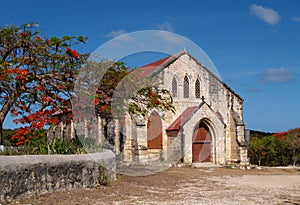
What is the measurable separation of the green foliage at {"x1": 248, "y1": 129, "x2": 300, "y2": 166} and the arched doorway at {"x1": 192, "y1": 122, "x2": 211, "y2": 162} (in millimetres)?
9024

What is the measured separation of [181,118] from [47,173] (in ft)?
51.4

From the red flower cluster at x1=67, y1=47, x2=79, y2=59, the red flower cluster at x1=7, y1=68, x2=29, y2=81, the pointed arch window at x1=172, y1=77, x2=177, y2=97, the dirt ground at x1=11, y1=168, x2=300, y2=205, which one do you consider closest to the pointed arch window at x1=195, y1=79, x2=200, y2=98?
the pointed arch window at x1=172, y1=77, x2=177, y2=97

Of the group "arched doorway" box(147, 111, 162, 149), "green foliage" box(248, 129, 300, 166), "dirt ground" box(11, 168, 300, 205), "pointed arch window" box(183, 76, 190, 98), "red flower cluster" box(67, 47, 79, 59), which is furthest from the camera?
"green foliage" box(248, 129, 300, 166)

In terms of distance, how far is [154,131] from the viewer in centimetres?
2420

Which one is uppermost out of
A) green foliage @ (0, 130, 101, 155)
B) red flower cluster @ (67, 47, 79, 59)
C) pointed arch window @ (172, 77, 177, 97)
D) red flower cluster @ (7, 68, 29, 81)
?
pointed arch window @ (172, 77, 177, 97)

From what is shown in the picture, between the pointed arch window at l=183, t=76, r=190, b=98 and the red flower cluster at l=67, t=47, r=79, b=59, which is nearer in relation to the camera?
the red flower cluster at l=67, t=47, r=79, b=59

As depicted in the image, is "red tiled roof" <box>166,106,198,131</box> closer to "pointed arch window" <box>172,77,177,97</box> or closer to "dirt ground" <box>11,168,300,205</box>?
"pointed arch window" <box>172,77,177,97</box>

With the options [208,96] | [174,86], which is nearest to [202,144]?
[208,96]

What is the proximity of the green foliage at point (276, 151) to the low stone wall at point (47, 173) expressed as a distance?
76.5ft

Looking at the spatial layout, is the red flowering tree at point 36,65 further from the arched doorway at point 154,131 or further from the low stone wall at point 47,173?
the arched doorway at point 154,131

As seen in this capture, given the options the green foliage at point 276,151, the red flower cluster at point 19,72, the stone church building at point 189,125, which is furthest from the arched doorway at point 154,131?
the green foliage at point 276,151

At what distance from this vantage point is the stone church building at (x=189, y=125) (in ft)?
75.2

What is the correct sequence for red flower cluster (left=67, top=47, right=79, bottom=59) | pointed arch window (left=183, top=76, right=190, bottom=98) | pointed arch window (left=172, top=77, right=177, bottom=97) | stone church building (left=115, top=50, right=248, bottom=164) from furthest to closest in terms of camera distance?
pointed arch window (left=183, top=76, right=190, bottom=98) → pointed arch window (left=172, top=77, right=177, bottom=97) → stone church building (left=115, top=50, right=248, bottom=164) → red flower cluster (left=67, top=47, right=79, bottom=59)

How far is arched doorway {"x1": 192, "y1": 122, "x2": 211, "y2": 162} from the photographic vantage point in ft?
83.1
